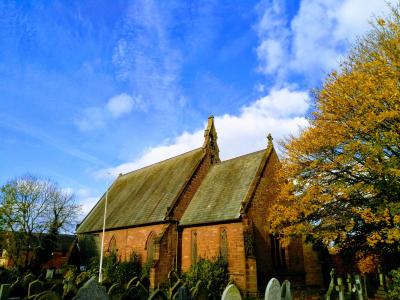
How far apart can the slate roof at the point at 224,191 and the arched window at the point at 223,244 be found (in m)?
0.87

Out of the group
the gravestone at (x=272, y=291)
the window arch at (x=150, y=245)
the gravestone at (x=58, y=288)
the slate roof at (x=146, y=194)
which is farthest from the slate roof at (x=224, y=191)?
the gravestone at (x=272, y=291)

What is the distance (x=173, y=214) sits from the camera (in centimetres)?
2362

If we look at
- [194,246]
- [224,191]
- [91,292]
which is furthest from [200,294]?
[224,191]

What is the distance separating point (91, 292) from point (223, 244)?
596 inches

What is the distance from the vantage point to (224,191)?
76.3 feet

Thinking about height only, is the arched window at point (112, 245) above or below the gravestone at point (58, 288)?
above

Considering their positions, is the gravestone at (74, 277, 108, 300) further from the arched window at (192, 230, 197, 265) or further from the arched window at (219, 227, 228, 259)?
the arched window at (192, 230, 197, 265)

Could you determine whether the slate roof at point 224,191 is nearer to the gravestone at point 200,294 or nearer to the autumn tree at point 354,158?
the autumn tree at point 354,158

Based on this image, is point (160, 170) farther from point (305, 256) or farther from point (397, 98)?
point (397, 98)

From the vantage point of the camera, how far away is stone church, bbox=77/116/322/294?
19.5 m

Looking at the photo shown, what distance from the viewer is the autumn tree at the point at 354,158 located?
13.0 metres

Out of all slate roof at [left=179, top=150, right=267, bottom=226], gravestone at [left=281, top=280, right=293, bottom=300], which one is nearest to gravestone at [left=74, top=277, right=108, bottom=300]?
gravestone at [left=281, top=280, right=293, bottom=300]

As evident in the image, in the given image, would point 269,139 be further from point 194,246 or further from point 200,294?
point 200,294

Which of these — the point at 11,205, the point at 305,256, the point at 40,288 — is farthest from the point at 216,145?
the point at 11,205
